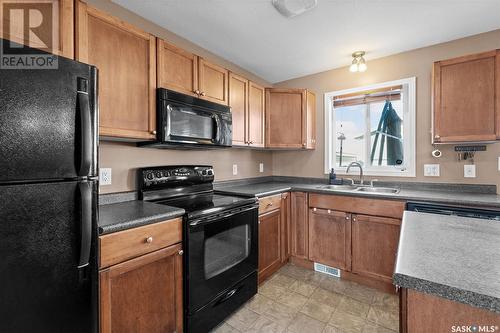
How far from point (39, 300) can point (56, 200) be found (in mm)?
392

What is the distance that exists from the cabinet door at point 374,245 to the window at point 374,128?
761 mm

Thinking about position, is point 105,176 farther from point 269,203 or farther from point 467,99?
point 467,99

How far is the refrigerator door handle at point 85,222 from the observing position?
101 centimetres

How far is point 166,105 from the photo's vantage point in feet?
5.70

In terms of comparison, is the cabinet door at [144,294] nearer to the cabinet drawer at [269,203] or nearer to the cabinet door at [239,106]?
the cabinet drawer at [269,203]

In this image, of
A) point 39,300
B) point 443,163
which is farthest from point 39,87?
point 443,163

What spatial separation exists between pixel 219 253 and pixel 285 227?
3.69ft

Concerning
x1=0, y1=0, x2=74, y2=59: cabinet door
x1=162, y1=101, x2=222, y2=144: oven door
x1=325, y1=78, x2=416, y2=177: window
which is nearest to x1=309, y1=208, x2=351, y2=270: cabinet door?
x1=325, y1=78, x2=416, y2=177: window

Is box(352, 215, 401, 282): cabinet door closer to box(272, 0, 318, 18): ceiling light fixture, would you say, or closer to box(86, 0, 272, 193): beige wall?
box(86, 0, 272, 193): beige wall

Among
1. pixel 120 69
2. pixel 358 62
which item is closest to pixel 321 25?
pixel 358 62

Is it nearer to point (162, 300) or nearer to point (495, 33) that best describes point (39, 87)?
point (162, 300)

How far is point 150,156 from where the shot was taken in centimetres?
205

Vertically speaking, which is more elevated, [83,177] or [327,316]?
[83,177]

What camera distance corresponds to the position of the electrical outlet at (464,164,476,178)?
2.22m
